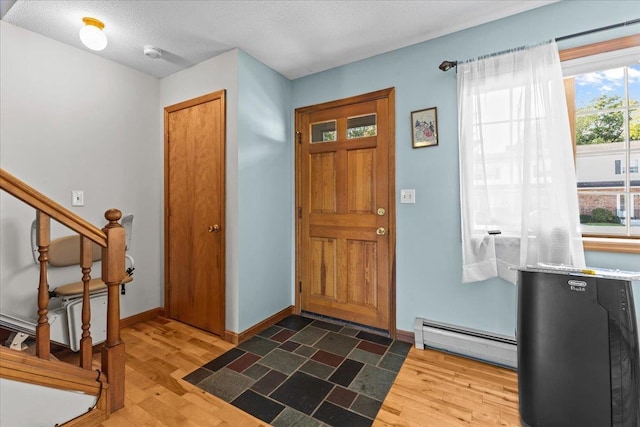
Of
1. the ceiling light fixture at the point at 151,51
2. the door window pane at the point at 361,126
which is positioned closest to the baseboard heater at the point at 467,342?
the door window pane at the point at 361,126

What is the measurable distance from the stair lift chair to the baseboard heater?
2.17 metres

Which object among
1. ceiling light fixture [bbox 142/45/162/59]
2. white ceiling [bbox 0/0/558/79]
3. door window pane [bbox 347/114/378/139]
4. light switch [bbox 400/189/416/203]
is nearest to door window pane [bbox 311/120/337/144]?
door window pane [bbox 347/114/378/139]

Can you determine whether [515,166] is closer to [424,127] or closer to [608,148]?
[608,148]

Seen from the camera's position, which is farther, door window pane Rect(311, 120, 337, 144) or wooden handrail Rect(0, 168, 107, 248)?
door window pane Rect(311, 120, 337, 144)

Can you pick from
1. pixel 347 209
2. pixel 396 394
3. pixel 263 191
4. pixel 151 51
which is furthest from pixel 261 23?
pixel 396 394

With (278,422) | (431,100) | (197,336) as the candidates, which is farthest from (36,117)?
(431,100)

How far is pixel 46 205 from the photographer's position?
1.35 meters

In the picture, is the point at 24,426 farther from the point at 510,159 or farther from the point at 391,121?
the point at 510,159

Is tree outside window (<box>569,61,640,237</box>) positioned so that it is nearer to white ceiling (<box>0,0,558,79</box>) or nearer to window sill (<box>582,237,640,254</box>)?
window sill (<box>582,237,640,254</box>)

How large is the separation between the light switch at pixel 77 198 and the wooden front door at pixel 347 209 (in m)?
1.87

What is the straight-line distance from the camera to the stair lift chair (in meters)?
1.79

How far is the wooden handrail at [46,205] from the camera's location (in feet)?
4.04

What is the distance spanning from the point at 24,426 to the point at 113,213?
1.02 m

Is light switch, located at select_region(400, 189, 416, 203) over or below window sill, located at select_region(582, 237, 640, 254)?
over
